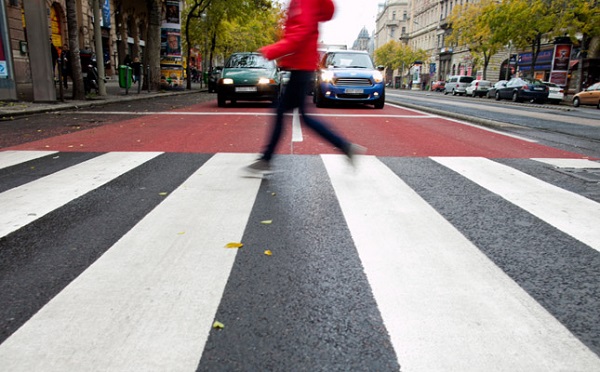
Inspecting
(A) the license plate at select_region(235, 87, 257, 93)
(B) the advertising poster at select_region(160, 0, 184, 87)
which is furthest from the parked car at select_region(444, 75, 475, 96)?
(A) the license plate at select_region(235, 87, 257, 93)

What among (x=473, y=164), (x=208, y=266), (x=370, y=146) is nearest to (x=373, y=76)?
(x=370, y=146)

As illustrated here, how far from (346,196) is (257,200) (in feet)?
2.36

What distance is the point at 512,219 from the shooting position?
129 inches

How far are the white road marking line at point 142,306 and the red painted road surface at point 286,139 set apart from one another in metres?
2.11

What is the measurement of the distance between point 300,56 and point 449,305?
2698mm

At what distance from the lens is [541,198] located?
152 inches

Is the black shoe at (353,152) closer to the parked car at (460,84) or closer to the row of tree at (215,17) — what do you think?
the row of tree at (215,17)

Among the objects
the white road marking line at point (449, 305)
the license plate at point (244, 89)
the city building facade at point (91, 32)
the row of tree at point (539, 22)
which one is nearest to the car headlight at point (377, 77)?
the license plate at point (244, 89)

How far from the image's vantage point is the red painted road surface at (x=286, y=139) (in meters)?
6.17

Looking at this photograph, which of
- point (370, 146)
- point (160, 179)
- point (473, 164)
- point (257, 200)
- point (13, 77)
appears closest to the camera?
point (257, 200)

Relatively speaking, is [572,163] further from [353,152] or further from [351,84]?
[351,84]

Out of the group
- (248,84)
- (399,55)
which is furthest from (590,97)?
(399,55)

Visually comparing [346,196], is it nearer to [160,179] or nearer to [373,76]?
[160,179]

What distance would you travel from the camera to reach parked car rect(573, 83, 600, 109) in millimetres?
25128
